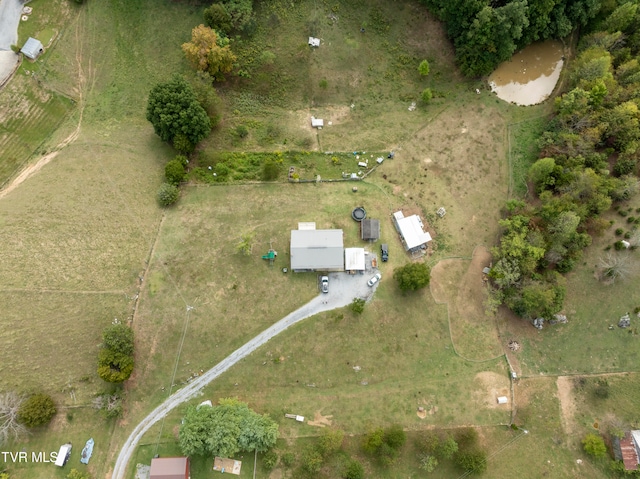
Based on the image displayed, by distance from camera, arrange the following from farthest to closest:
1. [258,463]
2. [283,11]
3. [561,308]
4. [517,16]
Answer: [283,11] < [517,16] < [561,308] < [258,463]

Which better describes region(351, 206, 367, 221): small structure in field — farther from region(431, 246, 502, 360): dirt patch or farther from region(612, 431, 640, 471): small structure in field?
region(612, 431, 640, 471): small structure in field

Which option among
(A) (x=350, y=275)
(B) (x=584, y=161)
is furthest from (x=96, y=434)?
(B) (x=584, y=161)

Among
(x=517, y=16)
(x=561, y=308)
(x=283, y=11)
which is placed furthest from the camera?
(x=283, y=11)

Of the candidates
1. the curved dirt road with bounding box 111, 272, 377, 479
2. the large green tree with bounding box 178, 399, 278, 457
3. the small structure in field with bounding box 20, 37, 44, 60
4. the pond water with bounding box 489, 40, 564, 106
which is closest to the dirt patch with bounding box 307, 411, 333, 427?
the large green tree with bounding box 178, 399, 278, 457

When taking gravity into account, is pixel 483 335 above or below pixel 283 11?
below

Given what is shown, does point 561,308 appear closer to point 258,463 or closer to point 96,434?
point 258,463

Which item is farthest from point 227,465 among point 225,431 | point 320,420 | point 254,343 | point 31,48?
point 31,48

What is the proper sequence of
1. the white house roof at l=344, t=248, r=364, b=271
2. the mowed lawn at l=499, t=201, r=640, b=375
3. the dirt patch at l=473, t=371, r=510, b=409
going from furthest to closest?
1. the white house roof at l=344, t=248, r=364, b=271
2. the mowed lawn at l=499, t=201, r=640, b=375
3. the dirt patch at l=473, t=371, r=510, b=409

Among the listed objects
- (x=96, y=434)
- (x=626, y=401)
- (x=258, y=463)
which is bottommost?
(x=258, y=463)
